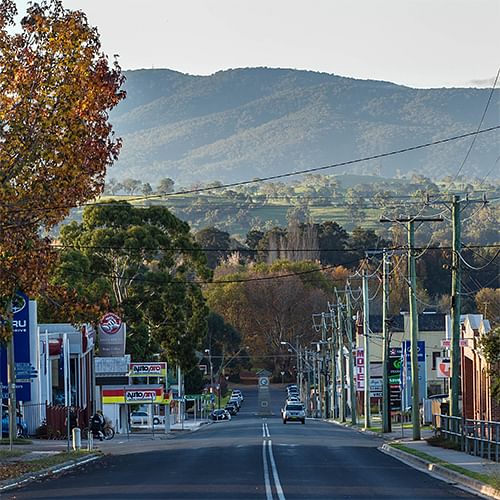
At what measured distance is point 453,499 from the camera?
2575 centimetres

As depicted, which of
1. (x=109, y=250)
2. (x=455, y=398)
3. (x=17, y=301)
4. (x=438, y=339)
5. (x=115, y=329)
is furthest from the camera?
(x=438, y=339)

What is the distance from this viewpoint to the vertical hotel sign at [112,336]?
72.4 m

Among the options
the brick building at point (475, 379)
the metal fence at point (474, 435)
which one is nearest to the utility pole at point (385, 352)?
the brick building at point (475, 379)

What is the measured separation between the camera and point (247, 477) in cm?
3091

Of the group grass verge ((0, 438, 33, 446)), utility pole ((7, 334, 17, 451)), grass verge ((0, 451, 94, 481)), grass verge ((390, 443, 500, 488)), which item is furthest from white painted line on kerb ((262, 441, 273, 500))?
grass verge ((0, 438, 33, 446))

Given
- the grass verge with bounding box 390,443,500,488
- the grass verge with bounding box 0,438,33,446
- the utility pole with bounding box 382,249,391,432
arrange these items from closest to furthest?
the grass verge with bounding box 390,443,500,488, the grass verge with bounding box 0,438,33,446, the utility pole with bounding box 382,249,391,432

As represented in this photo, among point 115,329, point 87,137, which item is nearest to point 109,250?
point 115,329

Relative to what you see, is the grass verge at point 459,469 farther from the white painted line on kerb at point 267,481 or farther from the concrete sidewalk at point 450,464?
the white painted line on kerb at point 267,481

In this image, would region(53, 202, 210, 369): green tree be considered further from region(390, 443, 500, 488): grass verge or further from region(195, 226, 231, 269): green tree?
region(195, 226, 231, 269): green tree

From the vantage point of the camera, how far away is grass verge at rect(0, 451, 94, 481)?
33.4 metres

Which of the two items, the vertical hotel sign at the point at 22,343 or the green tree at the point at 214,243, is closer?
the vertical hotel sign at the point at 22,343

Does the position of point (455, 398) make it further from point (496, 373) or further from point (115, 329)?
point (115, 329)

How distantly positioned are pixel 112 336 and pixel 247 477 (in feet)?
142

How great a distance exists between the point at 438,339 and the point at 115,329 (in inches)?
1872
